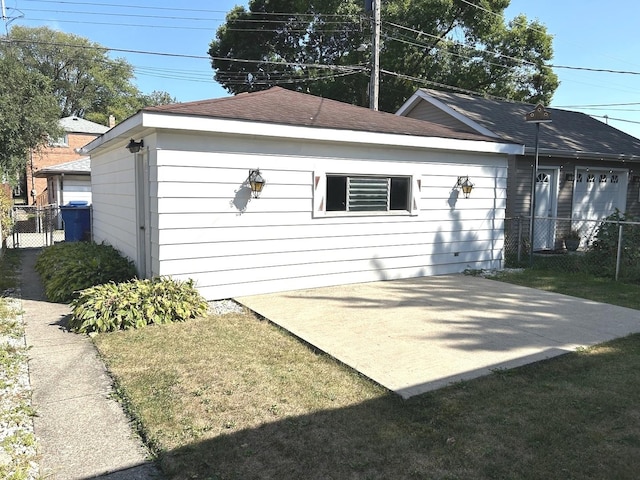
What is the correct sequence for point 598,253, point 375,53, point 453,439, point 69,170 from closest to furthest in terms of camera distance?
point 453,439 < point 598,253 < point 375,53 < point 69,170

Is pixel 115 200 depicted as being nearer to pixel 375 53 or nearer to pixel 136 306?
pixel 136 306

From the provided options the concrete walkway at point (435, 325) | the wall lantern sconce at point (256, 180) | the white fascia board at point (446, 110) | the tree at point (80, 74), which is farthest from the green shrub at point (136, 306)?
the tree at point (80, 74)

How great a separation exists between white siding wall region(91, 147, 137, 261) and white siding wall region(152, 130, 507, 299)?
83mm

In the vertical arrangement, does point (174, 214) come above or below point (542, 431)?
above

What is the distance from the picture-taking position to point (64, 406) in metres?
3.55

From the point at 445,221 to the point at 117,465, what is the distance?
717 cm

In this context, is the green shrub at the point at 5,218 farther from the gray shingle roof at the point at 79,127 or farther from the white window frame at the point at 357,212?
the gray shingle roof at the point at 79,127

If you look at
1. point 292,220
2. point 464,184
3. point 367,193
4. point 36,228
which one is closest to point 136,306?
point 292,220

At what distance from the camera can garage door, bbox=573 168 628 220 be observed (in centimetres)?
1338

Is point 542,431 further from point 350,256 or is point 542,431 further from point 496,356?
point 350,256

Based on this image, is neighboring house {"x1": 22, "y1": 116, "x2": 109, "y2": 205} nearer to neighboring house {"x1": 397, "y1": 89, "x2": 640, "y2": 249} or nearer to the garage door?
neighboring house {"x1": 397, "y1": 89, "x2": 640, "y2": 249}

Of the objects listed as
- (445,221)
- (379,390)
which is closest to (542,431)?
(379,390)

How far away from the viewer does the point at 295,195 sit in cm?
720

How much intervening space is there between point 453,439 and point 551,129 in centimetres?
1351
